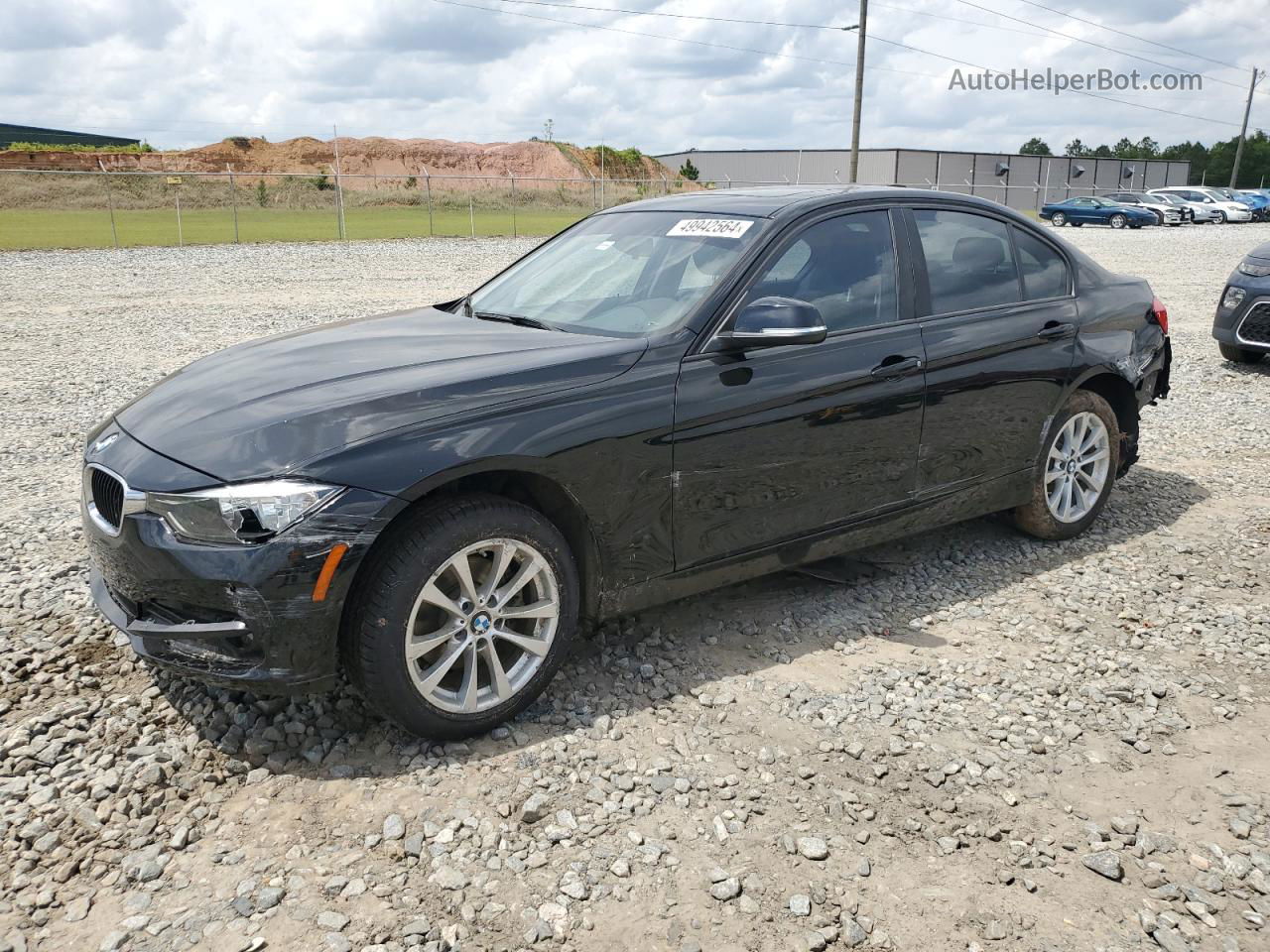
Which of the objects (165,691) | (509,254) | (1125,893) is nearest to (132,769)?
(165,691)

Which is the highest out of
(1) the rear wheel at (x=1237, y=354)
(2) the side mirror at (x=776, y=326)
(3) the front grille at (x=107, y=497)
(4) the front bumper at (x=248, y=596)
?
(2) the side mirror at (x=776, y=326)

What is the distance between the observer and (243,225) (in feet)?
132

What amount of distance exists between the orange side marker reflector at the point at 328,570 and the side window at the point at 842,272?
1.91 meters

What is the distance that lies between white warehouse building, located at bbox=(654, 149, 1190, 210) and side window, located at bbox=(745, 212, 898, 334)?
56701 mm

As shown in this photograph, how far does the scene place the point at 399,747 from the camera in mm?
3459

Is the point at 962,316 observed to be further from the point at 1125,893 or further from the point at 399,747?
the point at 399,747

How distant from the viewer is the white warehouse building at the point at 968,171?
65.2 metres

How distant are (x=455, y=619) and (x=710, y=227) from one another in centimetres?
201

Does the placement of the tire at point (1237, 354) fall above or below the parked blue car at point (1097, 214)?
below

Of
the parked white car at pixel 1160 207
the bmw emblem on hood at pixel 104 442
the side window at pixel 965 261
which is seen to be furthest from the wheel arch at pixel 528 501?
the parked white car at pixel 1160 207

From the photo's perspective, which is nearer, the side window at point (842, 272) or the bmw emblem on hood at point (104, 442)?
the bmw emblem on hood at point (104, 442)

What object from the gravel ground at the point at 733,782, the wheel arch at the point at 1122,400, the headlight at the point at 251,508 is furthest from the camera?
the wheel arch at the point at 1122,400

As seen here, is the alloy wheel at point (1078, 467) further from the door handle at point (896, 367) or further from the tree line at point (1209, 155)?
the tree line at point (1209, 155)

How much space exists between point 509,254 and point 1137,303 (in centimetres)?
2068
